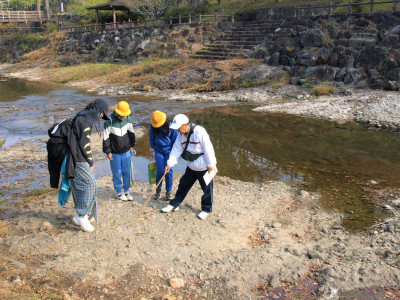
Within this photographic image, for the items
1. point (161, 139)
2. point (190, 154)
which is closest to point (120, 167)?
point (161, 139)

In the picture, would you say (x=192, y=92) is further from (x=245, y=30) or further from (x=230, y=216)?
(x=230, y=216)

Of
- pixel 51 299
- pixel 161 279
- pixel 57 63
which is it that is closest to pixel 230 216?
pixel 161 279

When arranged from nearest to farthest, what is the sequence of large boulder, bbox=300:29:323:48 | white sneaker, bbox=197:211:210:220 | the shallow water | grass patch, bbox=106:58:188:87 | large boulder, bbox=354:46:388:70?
white sneaker, bbox=197:211:210:220
the shallow water
large boulder, bbox=354:46:388:70
large boulder, bbox=300:29:323:48
grass patch, bbox=106:58:188:87

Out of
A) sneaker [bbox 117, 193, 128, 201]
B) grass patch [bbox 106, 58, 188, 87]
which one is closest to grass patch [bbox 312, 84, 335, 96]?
grass patch [bbox 106, 58, 188, 87]

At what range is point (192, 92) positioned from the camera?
688 inches

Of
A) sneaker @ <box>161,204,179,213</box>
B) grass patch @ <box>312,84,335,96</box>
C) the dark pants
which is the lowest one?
sneaker @ <box>161,204,179,213</box>

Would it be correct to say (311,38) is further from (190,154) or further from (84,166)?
(84,166)

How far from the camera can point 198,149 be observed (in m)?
5.06

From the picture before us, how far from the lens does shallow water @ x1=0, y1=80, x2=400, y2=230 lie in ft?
22.6

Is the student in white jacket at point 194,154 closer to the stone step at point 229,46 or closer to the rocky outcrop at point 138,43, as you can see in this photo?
the stone step at point 229,46

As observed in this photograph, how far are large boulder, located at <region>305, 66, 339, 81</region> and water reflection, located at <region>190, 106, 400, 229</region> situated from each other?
15.4 ft

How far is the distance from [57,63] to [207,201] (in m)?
27.8

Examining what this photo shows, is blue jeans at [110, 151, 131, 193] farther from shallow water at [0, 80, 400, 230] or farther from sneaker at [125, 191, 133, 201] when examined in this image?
shallow water at [0, 80, 400, 230]

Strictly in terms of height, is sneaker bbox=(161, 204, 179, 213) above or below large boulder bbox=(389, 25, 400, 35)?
below
